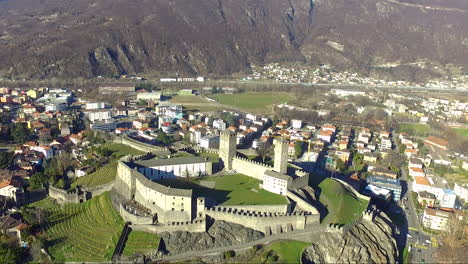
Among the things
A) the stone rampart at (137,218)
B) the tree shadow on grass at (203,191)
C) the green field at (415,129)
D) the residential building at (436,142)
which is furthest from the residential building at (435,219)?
the green field at (415,129)

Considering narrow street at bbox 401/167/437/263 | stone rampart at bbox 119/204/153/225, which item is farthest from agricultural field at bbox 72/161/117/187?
narrow street at bbox 401/167/437/263

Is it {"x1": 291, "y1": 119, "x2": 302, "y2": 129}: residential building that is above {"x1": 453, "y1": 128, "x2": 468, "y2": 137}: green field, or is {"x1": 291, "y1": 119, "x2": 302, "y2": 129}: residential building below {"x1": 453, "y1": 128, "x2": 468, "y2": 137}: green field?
above

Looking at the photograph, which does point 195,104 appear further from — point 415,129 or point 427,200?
point 427,200

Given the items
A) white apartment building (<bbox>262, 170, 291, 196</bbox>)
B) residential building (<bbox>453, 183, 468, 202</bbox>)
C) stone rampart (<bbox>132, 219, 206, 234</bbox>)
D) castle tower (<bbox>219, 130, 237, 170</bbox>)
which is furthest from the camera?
residential building (<bbox>453, 183, 468, 202</bbox>)

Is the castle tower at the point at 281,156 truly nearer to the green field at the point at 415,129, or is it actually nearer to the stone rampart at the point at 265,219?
the stone rampart at the point at 265,219

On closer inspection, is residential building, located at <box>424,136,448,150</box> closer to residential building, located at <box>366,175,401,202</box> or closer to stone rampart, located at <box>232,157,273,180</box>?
residential building, located at <box>366,175,401,202</box>

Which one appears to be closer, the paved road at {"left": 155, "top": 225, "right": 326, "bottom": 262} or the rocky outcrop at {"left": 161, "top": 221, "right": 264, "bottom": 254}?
the paved road at {"left": 155, "top": 225, "right": 326, "bottom": 262}
